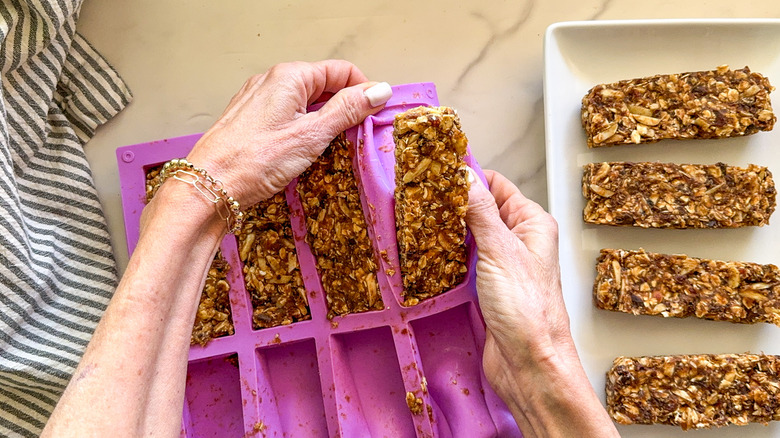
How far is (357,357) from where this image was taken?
4.42 feet

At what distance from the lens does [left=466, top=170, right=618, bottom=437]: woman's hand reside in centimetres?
112

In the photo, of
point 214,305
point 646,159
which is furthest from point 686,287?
point 214,305

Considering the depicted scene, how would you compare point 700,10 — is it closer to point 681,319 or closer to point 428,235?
point 681,319

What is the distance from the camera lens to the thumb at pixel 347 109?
45.3 inches

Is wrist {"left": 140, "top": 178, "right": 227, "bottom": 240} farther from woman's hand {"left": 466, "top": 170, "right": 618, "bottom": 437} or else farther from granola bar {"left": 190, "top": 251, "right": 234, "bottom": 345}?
woman's hand {"left": 466, "top": 170, "right": 618, "bottom": 437}

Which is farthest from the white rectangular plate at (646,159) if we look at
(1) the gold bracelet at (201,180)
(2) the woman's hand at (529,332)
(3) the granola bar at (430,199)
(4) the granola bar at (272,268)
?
(1) the gold bracelet at (201,180)

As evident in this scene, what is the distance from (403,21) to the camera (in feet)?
4.86

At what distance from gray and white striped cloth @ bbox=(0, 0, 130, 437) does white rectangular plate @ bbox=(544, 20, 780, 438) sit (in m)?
1.11

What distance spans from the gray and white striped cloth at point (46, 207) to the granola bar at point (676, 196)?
1195 mm

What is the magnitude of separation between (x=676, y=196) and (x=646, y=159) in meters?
0.12

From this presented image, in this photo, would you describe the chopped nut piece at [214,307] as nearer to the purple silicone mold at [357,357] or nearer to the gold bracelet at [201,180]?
the purple silicone mold at [357,357]

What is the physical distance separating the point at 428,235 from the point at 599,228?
1.83 feet

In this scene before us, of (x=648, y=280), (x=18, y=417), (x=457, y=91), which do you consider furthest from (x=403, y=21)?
(x=18, y=417)

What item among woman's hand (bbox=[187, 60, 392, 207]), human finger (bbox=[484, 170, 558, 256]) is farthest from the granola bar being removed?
woman's hand (bbox=[187, 60, 392, 207])
